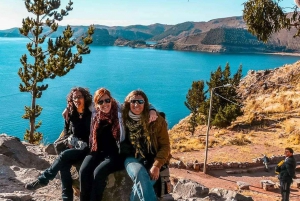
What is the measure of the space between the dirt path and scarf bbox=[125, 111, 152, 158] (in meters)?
10.1

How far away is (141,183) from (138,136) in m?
0.55

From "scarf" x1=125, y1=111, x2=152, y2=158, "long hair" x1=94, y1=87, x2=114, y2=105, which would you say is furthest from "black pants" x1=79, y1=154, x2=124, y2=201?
"long hair" x1=94, y1=87, x2=114, y2=105

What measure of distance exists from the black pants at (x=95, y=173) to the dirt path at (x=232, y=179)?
400 inches

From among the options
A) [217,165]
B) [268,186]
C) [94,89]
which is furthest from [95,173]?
[94,89]

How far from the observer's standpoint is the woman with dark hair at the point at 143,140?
3.96m

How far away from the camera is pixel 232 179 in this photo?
15859mm

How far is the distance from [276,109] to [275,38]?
178410mm

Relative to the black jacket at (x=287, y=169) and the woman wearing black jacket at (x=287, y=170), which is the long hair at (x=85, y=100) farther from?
the black jacket at (x=287, y=169)

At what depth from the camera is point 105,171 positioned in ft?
13.2

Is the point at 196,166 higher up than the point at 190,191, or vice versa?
the point at 190,191

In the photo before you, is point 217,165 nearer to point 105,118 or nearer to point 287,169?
point 287,169

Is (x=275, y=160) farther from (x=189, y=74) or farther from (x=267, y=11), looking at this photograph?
Result: (x=189, y=74)

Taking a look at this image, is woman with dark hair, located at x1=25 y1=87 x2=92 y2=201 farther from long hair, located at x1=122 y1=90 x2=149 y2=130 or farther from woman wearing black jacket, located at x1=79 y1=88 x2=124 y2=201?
long hair, located at x1=122 y1=90 x2=149 y2=130

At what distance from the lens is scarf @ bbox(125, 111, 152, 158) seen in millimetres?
4012
